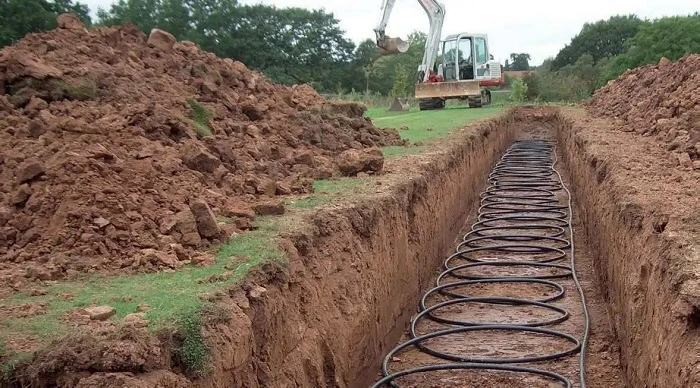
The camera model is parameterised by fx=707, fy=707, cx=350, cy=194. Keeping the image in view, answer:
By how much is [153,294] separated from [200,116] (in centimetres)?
409

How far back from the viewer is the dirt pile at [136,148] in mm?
4387

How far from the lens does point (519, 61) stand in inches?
3622

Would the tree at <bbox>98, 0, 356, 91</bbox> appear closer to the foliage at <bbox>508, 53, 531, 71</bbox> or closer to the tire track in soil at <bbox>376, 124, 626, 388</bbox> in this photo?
the tire track in soil at <bbox>376, 124, 626, 388</bbox>

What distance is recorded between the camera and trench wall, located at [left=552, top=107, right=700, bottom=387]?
11.7 ft

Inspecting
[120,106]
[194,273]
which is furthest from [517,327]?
[120,106]

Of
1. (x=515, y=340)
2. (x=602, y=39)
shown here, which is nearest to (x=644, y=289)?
(x=515, y=340)

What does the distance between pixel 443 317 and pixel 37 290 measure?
411 cm

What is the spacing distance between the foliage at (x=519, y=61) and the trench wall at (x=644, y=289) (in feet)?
283

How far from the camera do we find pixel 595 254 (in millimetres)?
8195

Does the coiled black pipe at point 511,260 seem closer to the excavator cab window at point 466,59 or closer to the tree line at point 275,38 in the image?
the excavator cab window at point 466,59

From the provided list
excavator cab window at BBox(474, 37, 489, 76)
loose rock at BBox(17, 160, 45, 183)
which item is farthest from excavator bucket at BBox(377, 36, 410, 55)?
loose rock at BBox(17, 160, 45, 183)

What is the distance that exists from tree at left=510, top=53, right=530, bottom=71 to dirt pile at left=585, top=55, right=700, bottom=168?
246 ft

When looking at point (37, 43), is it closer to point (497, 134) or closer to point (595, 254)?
point (595, 254)

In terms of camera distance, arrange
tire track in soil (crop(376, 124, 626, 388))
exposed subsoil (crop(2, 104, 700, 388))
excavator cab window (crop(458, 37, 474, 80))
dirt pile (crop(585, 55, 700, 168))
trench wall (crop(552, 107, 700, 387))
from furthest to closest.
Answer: excavator cab window (crop(458, 37, 474, 80)) < dirt pile (crop(585, 55, 700, 168)) < tire track in soil (crop(376, 124, 626, 388)) < trench wall (crop(552, 107, 700, 387)) < exposed subsoil (crop(2, 104, 700, 388))
